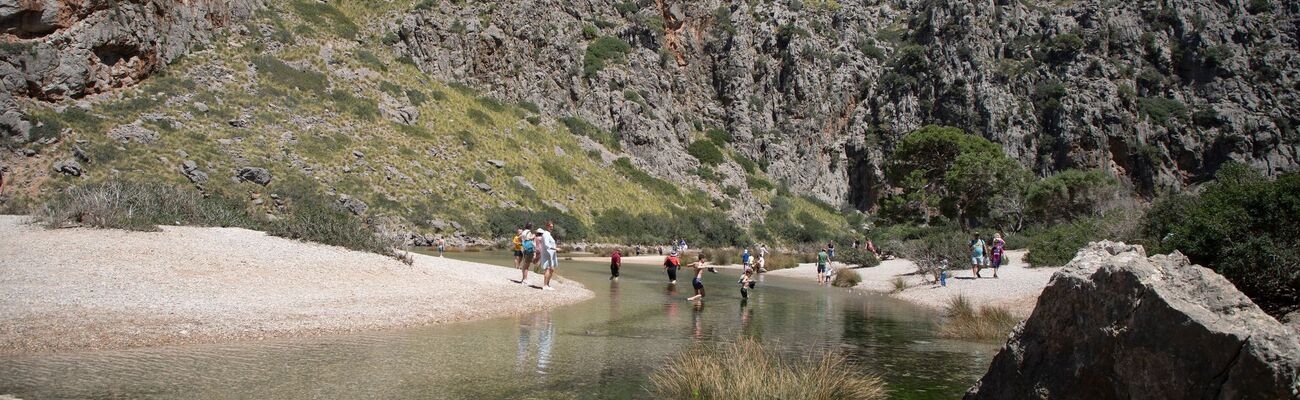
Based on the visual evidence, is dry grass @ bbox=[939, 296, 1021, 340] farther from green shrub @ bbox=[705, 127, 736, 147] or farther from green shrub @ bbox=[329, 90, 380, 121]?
green shrub @ bbox=[705, 127, 736, 147]

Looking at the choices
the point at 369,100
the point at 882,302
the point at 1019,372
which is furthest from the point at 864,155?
the point at 1019,372

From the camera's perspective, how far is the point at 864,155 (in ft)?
308

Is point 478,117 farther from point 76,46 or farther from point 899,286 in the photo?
point 899,286

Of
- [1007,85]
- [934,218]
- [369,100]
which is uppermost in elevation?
[1007,85]

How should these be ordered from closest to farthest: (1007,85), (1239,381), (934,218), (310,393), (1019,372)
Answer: (1239,381), (1019,372), (310,393), (934,218), (1007,85)

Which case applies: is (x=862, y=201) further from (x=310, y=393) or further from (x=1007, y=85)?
(x=310, y=393)

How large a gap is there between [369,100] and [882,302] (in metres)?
51.6

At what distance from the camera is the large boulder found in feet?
14.5

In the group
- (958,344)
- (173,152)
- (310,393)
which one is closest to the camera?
(310,393)

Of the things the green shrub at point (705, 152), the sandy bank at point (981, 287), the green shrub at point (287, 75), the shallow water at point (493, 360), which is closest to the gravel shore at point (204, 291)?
the shallow water at point (493, 360)

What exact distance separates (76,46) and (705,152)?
5948 cm

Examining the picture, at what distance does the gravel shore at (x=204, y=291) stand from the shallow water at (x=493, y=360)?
742 mm

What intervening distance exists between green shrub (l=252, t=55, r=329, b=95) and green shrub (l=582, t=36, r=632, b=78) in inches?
1285

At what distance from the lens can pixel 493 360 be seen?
10.3m
